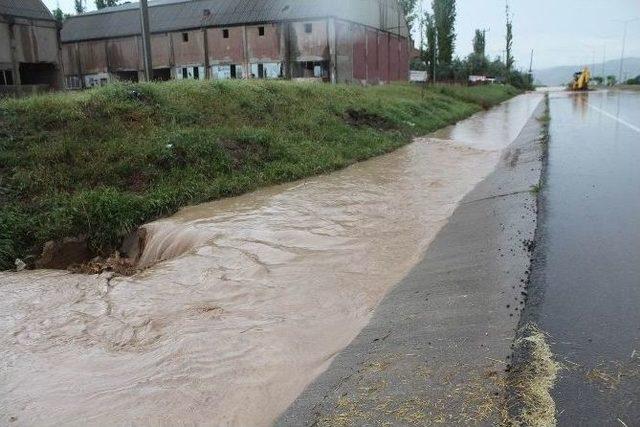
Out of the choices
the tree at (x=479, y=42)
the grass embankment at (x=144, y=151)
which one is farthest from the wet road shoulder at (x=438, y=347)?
the tree at (x=479, y=42)

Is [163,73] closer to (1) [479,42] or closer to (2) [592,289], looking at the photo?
(2) [592,289]

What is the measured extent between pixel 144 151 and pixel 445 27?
51.5 m

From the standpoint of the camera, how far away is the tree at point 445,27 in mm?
55812

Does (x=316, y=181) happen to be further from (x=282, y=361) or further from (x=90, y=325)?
(x=282, y=361)

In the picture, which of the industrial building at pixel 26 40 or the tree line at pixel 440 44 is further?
the tree line at pixel 440 44

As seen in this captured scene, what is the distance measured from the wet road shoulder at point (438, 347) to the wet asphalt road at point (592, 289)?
1.03 ft

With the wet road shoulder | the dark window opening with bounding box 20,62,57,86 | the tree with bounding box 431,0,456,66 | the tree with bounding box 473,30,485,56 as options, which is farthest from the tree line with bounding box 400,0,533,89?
the wet road shoulder

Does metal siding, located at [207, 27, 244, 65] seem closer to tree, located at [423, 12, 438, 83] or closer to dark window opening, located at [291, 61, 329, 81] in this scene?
dark window opening, located at [291, 61, 329, 81]

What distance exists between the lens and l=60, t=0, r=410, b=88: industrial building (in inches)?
1367

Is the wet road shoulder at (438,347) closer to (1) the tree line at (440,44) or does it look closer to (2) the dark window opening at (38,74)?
(2) the dark window opening at (38,74)

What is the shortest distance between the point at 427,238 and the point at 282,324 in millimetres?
3500

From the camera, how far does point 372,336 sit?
5016 mm

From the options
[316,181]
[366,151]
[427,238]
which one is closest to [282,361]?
[427,238]

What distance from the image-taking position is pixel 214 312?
634 cm
